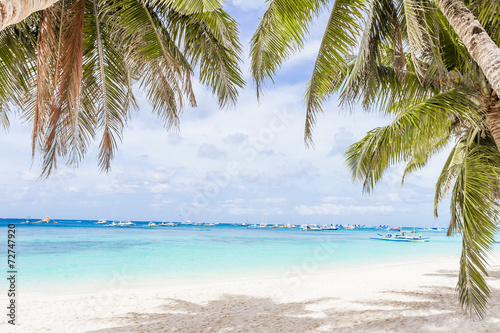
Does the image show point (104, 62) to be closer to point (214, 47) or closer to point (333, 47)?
point (214, 47)

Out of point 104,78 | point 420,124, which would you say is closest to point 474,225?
point 420,124

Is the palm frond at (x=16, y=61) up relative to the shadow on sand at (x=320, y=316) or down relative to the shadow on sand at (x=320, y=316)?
up

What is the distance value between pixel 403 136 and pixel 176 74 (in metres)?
3.62

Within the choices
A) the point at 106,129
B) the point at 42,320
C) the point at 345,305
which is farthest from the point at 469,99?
the point at 42,320

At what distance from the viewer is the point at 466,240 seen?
384 centimetres

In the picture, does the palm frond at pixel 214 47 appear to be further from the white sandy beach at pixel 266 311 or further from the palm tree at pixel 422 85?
the white sandy beach at pixel 266 311

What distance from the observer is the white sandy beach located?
4.76 meters

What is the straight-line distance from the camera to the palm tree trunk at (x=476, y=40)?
240 cm

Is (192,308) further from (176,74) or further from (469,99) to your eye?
(469,99)

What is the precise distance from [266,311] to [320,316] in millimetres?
981

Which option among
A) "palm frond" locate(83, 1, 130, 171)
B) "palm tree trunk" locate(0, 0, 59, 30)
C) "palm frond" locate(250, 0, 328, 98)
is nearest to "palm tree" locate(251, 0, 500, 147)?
"palm frond" locate(250, 0, 328, 98)

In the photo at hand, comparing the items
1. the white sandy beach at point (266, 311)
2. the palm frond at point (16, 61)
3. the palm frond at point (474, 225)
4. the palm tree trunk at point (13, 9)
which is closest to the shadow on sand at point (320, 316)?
the white sandy beach at point (266, 311)

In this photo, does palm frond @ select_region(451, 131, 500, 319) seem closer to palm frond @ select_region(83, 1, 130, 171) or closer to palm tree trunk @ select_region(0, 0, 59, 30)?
palm tree trunk @ select_region(0, 0, 59, 30)

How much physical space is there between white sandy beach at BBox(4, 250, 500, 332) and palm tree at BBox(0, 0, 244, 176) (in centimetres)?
264
